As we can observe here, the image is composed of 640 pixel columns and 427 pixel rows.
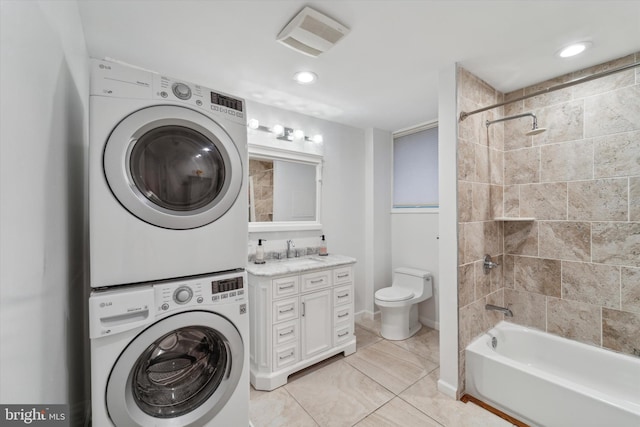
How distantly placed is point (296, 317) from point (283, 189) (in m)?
1.26

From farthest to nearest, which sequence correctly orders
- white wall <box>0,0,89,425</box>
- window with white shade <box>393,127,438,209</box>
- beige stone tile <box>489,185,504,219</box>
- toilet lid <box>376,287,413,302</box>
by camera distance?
1. window with white shade <box>393,127,438,209</box>
2. toilet lid <box>376,287,413,302</box>
3. beige stone tile <box>489,185,504,219</box>
4. white wall <box>0,0,89,425</box>

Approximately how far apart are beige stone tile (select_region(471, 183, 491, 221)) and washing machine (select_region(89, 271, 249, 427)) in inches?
70.2

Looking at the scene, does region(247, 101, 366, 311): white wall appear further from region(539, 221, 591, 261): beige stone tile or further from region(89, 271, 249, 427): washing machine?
region(539, 221, 591, 261): beige stone tile

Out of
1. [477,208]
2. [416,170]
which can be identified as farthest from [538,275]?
[416,170]

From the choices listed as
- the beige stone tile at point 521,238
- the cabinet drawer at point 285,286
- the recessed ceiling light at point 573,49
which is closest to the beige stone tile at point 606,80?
the recessed ceiling light at point 573,49

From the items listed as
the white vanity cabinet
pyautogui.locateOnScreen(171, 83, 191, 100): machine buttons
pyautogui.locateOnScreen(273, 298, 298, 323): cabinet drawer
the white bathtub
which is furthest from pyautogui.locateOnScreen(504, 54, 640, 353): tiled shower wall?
pyautogui.locateOnScreen(171, 83, 191, 100): machine buttons

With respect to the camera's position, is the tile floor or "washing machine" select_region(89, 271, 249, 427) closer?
"washing machine" select_region(89, 271, 249, 427)

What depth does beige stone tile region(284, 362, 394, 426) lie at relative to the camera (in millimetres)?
1786

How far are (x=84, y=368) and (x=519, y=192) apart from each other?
10.7ft

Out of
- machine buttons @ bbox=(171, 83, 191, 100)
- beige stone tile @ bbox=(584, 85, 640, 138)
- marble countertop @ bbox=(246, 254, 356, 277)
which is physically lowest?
marble countertop @ bbox=(246, 254, 356, 277)

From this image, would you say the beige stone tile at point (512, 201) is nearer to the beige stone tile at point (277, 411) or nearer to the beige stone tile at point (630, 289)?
the beige stone tile at point (630, 289)

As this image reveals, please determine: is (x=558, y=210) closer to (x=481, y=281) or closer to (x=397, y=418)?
(x=481, y=281)

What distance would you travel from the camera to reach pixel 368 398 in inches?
76.4

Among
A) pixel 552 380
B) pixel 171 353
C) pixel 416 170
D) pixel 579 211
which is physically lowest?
pixel 552 380
